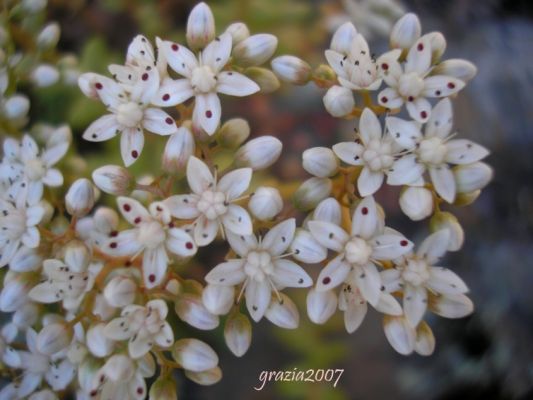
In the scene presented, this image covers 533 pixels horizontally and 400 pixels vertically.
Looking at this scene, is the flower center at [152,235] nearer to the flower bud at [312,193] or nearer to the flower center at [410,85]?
the flower bud at [312,193]

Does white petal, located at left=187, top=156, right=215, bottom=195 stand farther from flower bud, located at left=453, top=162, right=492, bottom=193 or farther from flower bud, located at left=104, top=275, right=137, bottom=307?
flower bud, located at left=453, top=162, right=492, bottom=193

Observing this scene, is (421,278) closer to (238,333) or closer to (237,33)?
(238,333)

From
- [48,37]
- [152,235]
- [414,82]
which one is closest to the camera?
[152,235]

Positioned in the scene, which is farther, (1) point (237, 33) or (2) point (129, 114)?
(1) point (237, 33)

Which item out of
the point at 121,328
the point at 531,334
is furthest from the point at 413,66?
the point at 531,334

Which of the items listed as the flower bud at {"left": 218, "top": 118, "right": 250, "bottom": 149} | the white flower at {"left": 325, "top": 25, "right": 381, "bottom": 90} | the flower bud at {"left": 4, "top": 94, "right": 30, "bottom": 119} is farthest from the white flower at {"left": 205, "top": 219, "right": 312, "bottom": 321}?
the flower bud at {"left": 4, "top": 94, "right": 30, "bottom": 119}

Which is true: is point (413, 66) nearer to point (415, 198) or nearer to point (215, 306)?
point (415, 198)

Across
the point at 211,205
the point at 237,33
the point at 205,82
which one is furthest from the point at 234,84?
the point at 211,205
